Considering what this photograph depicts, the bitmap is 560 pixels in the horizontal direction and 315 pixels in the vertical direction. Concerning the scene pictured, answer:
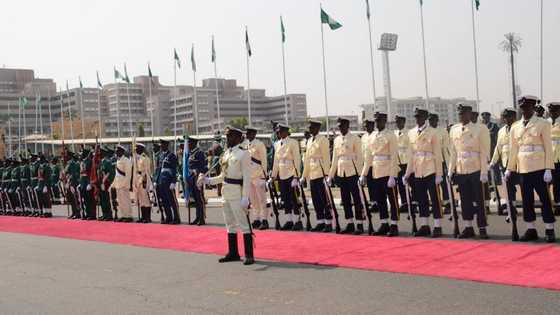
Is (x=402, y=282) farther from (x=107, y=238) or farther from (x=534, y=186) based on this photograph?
(x=107, y=238)

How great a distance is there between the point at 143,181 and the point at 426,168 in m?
7.80

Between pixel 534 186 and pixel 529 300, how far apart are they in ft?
11.4

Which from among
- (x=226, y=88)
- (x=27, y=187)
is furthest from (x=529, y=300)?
(x=226, y=88)

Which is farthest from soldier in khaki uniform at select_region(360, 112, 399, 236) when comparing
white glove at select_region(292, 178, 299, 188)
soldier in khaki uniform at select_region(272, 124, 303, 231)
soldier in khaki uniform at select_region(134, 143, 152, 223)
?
soldier in khaki uniform at select_region(134, 143, 152, 223)

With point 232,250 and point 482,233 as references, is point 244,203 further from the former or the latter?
point 482,233

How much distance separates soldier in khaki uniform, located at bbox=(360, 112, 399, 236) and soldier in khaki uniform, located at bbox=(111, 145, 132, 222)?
7.29 meters

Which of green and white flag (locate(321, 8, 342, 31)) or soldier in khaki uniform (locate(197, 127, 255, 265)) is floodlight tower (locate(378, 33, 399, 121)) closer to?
green and white flag (locate(321, 8, 342, 31))

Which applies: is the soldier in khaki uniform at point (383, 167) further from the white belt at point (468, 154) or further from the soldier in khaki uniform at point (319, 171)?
the white belt at point (468, 154)

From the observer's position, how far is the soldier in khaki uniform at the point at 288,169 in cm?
1169

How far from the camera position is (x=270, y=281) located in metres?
7.32

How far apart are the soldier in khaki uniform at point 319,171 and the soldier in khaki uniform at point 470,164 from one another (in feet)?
7.82

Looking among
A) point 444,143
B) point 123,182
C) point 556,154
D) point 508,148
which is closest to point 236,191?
point 508,148

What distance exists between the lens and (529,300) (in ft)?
18.3

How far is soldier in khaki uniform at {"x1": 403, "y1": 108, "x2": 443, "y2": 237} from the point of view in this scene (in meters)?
9.79
